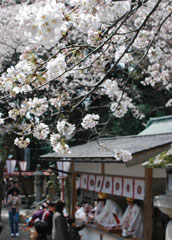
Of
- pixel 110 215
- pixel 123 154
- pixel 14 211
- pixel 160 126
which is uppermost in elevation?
pixel 160 126

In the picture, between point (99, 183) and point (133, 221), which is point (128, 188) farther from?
point (99, 183)

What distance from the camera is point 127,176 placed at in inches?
385

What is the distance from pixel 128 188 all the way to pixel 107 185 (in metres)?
1.17

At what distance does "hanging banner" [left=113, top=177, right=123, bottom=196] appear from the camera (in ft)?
32.9

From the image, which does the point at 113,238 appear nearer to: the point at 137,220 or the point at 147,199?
the point at 137,220

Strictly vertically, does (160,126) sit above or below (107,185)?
above

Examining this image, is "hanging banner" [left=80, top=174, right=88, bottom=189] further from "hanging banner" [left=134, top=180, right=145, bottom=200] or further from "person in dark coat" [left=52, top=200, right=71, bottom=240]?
"person in dark coat" [left=52, top=200, right=71, bottom=240]

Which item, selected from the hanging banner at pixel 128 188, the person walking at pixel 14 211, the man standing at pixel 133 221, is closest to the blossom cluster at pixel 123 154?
the hanging banner at pixel 128 188

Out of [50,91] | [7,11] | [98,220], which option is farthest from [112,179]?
[7,11]

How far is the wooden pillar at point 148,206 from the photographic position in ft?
27.6

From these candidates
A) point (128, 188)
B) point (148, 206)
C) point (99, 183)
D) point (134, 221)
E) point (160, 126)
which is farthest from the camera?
point (160, 126)

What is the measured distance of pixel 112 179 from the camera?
34.3 ft

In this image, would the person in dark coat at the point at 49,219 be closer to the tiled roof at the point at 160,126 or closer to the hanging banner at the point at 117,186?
the hanging banner at the point at 117,186

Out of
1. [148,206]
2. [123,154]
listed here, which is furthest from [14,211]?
[123,154]
